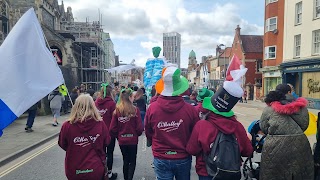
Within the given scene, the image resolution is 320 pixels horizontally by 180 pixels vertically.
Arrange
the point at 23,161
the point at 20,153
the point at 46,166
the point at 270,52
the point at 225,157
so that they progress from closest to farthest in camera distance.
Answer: the point at 225,157, the point at 46,166, the point at 23,161, the point at 20,153, the point at 270,52

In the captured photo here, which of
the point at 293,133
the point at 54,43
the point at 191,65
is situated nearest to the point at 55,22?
the point at 54,43

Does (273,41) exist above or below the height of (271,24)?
below

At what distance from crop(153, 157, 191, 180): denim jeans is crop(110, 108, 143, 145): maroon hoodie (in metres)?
1.64

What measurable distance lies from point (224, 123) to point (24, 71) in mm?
2706

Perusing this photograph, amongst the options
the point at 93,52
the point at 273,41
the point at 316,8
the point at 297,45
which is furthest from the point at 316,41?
the point at 93,52

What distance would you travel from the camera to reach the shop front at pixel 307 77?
22.7 meters

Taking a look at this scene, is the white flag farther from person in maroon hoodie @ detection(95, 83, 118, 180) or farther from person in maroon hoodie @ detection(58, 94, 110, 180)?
person in maroon hoodie @ detection(95, 83, 118, 180)

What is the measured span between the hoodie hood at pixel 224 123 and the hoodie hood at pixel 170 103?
1.78 ft

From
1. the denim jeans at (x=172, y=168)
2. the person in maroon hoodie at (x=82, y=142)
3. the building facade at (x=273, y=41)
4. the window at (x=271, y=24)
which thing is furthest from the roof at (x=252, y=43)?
the person in maroon hoodie at (x=82, y=142)

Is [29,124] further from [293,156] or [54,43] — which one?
[54,43]

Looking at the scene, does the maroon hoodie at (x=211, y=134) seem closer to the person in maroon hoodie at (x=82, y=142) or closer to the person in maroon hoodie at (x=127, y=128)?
the person in maroon hoodie at (x=82, y=142)

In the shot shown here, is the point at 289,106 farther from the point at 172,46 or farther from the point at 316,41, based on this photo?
the point at 172,46

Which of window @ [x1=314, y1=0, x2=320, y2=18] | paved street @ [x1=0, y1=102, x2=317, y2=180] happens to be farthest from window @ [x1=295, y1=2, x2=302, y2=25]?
paved street @ [x1=0, y1=102, x2=317, y2=180]

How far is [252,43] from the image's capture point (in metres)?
46.2
